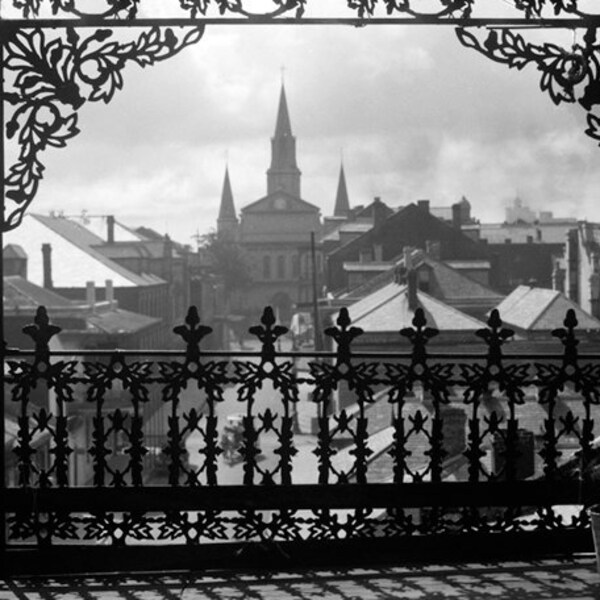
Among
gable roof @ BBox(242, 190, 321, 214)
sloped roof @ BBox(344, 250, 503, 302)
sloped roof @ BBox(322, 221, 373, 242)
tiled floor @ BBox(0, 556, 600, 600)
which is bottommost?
tiled floor @ BBox(0, 556, 600, 600)

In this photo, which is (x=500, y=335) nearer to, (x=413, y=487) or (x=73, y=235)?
(x=413, y=487)

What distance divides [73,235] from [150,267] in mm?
5786

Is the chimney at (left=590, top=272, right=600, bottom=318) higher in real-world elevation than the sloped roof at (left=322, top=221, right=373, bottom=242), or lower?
lower

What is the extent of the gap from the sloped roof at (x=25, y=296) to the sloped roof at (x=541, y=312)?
53.1 ft

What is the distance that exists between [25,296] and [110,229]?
26.8m

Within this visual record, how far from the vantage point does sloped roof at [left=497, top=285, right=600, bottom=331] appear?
32906mm

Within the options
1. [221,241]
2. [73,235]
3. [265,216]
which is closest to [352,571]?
[73,235]

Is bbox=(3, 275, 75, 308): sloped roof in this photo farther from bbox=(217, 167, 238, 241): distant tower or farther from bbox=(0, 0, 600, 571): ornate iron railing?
bbox=(217, 167, 238, 241): distant tower

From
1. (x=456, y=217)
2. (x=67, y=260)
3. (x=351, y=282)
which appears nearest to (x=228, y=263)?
(x=456, y=217)

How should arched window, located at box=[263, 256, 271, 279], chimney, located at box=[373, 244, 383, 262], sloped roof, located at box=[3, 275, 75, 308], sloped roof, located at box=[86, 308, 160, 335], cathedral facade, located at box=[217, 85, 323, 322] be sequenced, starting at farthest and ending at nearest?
arched window, located at box=[263, 256, 271, 279] < cathedral facade, located at box=[217, 85, 323, 322] < chimney, located at box=[373, 244, 383, 262] < sloped roof, located at box=[86, 308, 160, 335] < sloped roof, located at box=[3, 275, 75, 308]

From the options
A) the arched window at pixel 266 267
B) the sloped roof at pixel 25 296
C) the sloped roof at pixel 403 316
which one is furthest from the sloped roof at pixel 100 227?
the arched window at pixel 266 267

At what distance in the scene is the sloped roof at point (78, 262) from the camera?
53.8m

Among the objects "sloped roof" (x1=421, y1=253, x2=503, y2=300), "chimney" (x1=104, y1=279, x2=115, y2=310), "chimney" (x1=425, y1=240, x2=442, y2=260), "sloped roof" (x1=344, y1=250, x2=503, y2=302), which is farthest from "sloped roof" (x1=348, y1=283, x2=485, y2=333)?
"chimney" (x1=425, y1=240, x2=442, y2=260)

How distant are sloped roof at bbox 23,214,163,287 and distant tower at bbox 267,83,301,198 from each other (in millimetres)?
78489
